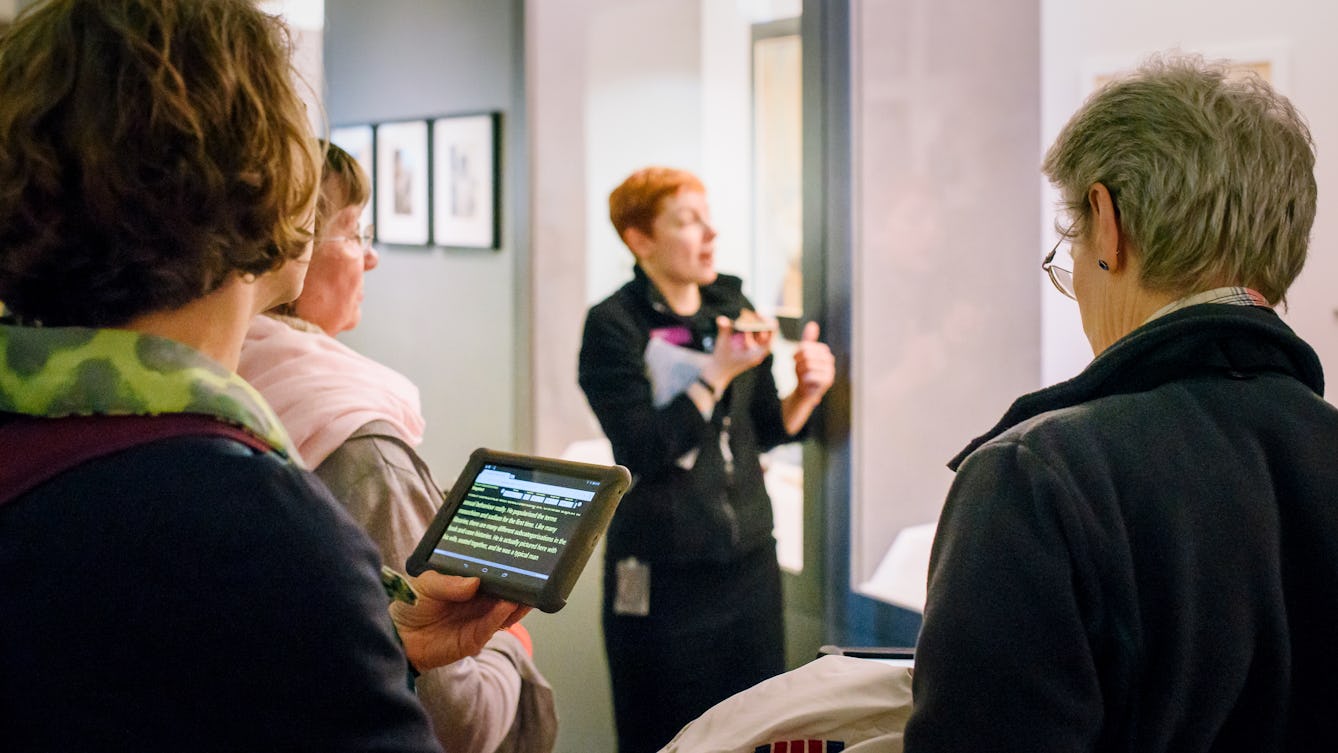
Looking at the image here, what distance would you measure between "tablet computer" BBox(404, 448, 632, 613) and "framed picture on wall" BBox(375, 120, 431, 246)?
6.61ft

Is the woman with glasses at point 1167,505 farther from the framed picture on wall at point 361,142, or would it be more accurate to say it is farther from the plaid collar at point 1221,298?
the framed picture on wall at point 361,142

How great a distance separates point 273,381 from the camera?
5.25 ft

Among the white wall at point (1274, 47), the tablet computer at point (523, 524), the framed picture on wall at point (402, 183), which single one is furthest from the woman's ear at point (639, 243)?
the tablet computer at point (523, 524)

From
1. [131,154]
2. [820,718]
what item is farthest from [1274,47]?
[131,154]

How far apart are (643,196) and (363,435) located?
1537 mm

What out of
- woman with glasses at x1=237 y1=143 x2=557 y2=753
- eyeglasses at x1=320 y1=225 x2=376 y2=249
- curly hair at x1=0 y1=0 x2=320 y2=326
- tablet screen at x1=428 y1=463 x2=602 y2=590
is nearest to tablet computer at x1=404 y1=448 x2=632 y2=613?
tablet screen at x1=428 y1=463 x2=602 y2=590

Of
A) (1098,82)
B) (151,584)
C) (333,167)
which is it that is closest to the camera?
(151,584)

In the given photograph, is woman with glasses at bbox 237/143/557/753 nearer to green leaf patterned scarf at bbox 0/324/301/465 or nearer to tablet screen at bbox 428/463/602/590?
tablet screen at bbox 428/463/602/590

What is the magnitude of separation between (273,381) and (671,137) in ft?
5.80

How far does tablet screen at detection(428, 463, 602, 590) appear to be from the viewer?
121 cm

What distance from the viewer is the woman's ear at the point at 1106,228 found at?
1191 millimetres

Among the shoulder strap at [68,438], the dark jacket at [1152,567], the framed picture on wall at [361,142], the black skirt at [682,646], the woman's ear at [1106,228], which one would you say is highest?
the framed picture on wall at [361,142]

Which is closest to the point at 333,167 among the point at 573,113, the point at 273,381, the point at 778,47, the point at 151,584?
the point at 273,381

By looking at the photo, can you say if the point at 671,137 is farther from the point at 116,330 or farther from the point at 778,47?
the point at 116,330
